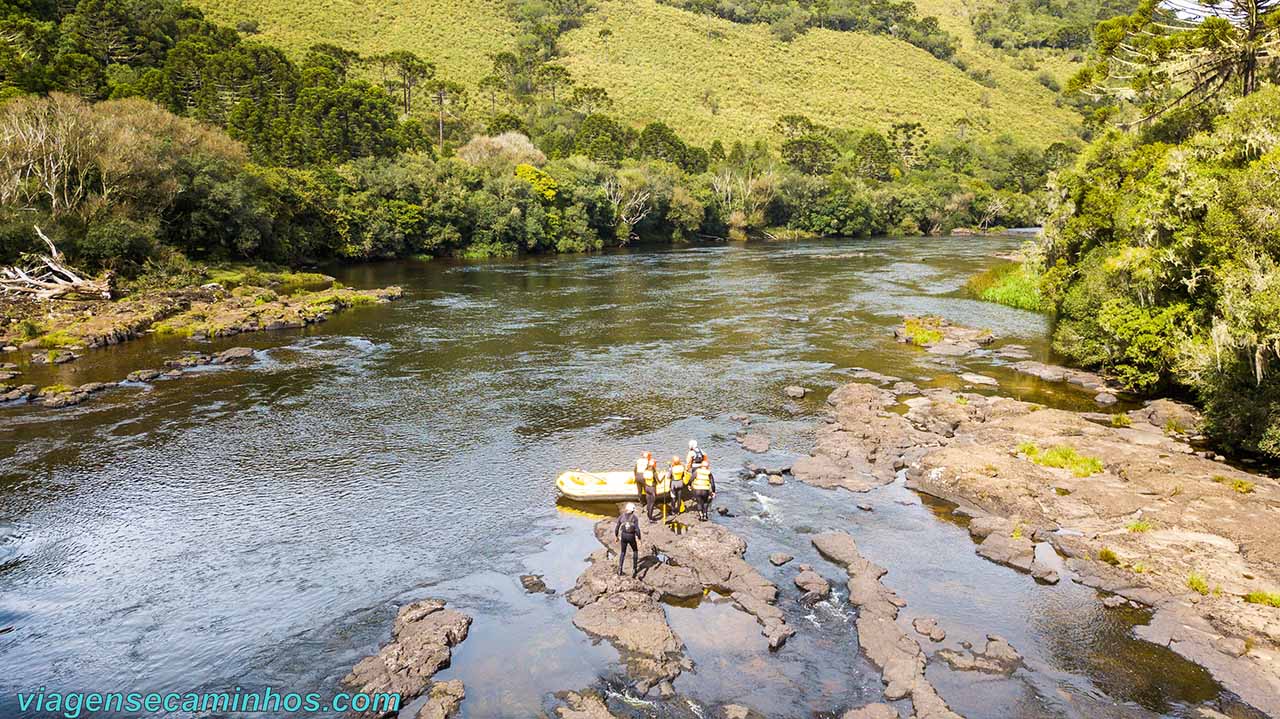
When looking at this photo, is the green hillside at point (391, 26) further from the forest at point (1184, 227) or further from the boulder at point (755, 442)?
the boulder at point (755, 442)

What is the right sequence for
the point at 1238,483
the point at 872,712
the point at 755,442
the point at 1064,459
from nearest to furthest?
the point at 872,712, the point at 1238,483, the point at 1064,459, the point at 755,442

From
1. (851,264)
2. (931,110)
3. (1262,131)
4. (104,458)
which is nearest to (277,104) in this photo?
(851,264)

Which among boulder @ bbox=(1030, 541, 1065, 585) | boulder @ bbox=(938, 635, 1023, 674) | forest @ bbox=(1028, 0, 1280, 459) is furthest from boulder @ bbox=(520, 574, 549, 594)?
forest @ bbox=(1028, 0, 1280, 459)

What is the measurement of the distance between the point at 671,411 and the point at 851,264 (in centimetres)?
5438

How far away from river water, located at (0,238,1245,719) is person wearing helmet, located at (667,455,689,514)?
6.46 feet

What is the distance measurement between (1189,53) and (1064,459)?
2183 cm

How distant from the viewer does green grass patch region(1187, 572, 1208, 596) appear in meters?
18.0

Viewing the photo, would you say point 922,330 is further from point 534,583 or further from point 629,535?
point 534,583

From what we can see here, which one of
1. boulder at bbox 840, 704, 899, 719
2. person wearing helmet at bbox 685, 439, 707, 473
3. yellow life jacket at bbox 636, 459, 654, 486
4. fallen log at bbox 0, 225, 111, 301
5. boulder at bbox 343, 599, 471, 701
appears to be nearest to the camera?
boulder at bbox 840, 704, 899, 719

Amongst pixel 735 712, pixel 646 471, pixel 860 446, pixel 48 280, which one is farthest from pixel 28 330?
pixel 735 712

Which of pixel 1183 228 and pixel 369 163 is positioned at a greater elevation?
pixel 369 163

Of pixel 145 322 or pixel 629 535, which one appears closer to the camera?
pixel 629 535

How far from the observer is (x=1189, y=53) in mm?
35000

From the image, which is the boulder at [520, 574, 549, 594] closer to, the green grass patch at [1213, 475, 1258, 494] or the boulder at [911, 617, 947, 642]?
the boulder at [911, 617, 947, 642]
